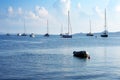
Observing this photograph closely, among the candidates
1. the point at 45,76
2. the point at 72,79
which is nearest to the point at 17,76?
the point at 45,76

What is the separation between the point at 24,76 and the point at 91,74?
11038mm

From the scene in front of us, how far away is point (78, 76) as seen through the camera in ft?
160

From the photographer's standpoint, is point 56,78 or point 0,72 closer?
point 56,78

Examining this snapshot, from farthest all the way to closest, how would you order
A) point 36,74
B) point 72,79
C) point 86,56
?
point 86,56 → point 36,74 → point 72,79

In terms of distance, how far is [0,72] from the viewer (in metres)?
52.3

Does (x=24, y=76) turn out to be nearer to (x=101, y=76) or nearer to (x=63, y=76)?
(x=63, y=76)

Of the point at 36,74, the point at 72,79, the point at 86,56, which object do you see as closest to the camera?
the point at 72,79

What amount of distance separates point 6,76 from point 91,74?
45.4 feet

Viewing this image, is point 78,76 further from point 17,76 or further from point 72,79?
point 17,76

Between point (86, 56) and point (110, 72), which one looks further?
Answer: point (86, 56)

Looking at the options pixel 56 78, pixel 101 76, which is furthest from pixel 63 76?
pixel 101 76

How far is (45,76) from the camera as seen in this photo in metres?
48.4

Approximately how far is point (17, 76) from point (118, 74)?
54.3 ft

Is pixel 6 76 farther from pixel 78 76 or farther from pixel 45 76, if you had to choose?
pixel 78 76
